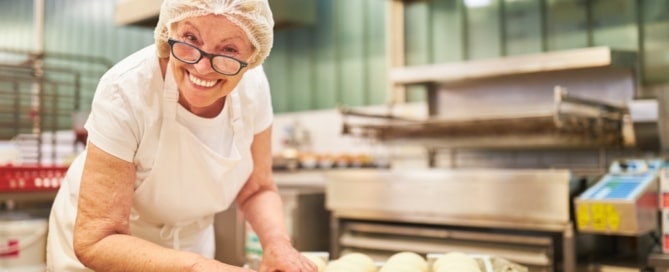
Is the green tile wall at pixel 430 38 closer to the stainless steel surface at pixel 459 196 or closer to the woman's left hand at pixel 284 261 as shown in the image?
the stainless steel surface at pixel 459 196

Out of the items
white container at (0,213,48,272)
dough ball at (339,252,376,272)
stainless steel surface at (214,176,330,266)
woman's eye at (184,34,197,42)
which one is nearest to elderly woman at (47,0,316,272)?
woman's eye at (184,34,197,42)

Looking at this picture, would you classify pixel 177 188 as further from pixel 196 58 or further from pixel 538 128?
pixel 538 128

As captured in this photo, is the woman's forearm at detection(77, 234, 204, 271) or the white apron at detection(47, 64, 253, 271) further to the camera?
the white apron at detection(47, 64, 253, 271)

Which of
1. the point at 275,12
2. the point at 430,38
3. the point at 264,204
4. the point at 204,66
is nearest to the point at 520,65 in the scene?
the point at 430,38

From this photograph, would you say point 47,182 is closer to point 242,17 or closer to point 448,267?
point 242,17

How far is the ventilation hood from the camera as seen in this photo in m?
4.11

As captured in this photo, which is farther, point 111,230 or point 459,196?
point 459,196

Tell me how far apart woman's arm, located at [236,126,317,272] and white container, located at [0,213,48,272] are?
1256 mm

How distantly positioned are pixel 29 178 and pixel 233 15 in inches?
65.7

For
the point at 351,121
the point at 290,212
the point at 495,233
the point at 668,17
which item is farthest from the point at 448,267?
the point at 351,121

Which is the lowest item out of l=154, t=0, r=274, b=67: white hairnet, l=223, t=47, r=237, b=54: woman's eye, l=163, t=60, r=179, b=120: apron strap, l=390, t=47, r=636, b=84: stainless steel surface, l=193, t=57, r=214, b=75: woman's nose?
l=163, t=60, r=179, b=120: apron strap

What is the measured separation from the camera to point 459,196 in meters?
2.66

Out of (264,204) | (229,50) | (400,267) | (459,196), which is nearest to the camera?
(229,50)

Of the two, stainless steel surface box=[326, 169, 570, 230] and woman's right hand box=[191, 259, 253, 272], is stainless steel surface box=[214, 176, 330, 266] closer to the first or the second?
stainless steel surface box=[326, 169, 570, 230]
